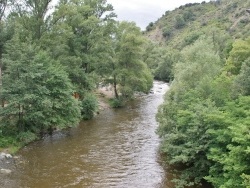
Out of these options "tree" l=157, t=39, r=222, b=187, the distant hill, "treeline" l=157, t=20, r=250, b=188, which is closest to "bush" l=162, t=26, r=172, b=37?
the distant hill

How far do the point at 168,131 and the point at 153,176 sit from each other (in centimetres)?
484

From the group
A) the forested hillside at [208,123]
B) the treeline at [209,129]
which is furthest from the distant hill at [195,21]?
the treeline at [209,129]

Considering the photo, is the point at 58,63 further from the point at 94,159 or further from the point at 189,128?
the point at 189,128

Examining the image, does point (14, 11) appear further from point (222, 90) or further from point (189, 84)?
point (222, 90)

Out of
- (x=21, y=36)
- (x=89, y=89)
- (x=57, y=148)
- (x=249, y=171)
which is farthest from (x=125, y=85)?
(x=249, y=171)

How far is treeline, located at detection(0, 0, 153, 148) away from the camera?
1328 inches

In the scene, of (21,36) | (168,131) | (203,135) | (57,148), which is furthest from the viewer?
(21,36)

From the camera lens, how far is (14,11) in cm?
4312

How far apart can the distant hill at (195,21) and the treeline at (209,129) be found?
84.4 metres

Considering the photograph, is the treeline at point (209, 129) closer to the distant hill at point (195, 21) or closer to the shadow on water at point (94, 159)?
the shadow on water at point (94, 159)

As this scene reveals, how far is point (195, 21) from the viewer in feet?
531

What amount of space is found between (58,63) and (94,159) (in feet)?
47.8

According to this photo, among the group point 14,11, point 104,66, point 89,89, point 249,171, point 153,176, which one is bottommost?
point 153,176

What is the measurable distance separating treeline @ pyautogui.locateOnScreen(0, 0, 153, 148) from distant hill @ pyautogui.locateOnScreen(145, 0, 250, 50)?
6130 cm
